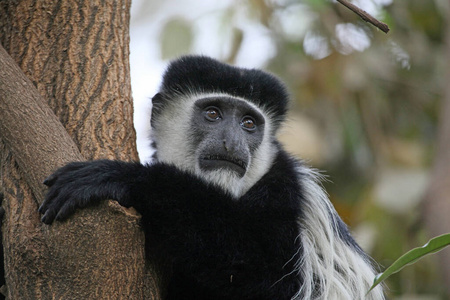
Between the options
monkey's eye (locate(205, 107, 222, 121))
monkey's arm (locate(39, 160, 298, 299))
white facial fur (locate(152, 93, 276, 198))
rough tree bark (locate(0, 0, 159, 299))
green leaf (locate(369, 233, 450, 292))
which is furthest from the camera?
monkey's eye (locate(205, 107, 222, 121))

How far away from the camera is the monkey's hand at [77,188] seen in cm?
165

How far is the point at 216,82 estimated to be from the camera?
258 cm

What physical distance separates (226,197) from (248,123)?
55cm

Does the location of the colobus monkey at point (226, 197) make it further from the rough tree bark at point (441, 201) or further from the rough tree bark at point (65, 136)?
the rough tree bark at point (441, 201)

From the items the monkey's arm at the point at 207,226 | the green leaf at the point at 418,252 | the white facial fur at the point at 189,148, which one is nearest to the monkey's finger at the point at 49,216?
the monkey's arm at the point at 207,226

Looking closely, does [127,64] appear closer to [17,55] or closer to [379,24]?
[17,55]

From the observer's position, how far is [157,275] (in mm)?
1854

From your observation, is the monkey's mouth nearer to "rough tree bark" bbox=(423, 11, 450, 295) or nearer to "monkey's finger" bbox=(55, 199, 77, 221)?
"monkey's finger" bbox=(55, 199, 77, 221)

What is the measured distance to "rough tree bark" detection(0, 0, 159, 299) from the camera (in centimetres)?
163

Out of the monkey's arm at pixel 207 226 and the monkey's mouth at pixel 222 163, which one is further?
the monkey's mouth at pixel 222 163

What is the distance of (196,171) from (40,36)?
772mm

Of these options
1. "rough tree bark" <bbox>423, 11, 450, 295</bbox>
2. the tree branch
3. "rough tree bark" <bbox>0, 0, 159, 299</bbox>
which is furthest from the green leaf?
"rough tree bark" <bbox>423, 11, 450, 295</bbox>

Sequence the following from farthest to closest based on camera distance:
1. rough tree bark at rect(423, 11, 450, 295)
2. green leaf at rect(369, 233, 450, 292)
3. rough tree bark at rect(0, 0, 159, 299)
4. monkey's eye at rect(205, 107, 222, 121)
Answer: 1. rough tree bark at rect(423, 11, 450, 295)
2. monkey's eye at rect(205, 107, 222, 121)
3. rough tree bark at rect(0, 0, 159, 299)
4. green leaf at rect(369, 233, 450, 292)

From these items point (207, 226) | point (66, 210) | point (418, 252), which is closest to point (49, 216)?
point (66, 210)
